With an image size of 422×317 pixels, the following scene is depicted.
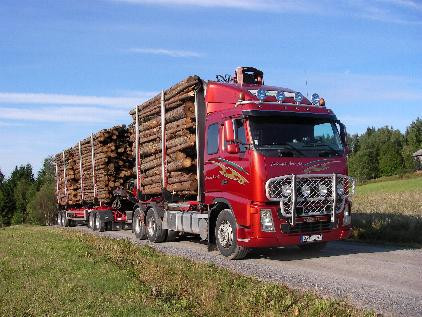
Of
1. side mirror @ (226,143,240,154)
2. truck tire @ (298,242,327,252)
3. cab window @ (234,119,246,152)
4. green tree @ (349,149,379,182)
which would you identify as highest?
green tree @ (349,149,379,182)

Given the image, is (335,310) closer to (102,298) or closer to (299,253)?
(102,298)

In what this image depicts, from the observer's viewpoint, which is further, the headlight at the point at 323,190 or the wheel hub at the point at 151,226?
the wheel hub at the point at 151,226

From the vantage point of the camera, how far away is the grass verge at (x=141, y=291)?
600cm

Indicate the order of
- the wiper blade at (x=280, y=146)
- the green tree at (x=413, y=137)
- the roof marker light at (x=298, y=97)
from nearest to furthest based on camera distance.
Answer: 1. the wiper blade at (x=280, y=146)
2. the roof marker light at (x=298, y=97)
3. the green tree at (x=413, y=137)

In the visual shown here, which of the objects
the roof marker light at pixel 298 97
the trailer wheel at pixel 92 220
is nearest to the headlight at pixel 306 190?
the roof marker light at pixel 298 97

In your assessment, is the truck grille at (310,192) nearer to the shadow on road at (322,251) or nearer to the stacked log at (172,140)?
the shadow on road at (322,251)

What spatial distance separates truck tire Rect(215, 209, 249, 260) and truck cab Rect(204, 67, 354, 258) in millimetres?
21

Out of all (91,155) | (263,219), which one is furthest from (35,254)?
(91,155)

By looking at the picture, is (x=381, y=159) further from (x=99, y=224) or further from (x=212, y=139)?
(x=212, y=139)

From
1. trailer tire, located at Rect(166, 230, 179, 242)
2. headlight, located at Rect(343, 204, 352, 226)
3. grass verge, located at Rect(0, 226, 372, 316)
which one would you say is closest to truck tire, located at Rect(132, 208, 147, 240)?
trailer tire, located at Rect(166, 230, 179, 242)

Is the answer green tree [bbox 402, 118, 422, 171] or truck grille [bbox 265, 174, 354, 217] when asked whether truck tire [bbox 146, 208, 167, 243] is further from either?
green tree [bbox 402, 118, 422, 171]

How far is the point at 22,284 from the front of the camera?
7836 millimetres

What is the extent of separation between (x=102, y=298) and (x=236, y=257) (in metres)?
4.49

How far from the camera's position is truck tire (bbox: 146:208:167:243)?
14586 millimetres
